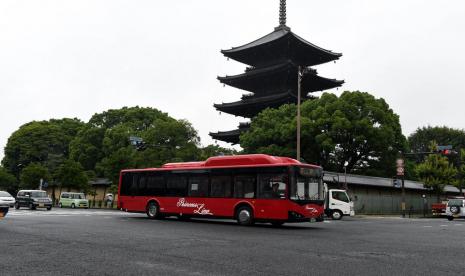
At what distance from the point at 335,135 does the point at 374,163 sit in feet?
22.2

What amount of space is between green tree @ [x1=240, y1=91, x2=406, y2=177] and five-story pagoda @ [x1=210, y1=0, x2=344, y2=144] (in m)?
9.58

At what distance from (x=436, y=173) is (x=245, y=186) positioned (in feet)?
109

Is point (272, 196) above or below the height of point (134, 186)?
below

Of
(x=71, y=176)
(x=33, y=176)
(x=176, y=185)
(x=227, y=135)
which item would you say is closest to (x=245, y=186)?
(x=176, y=185)

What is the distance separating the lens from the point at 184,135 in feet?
164


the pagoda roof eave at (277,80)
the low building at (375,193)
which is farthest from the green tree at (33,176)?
the low building at (375,193)

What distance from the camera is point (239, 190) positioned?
19094mm

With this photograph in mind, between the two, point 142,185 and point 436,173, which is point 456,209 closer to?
point 436,173

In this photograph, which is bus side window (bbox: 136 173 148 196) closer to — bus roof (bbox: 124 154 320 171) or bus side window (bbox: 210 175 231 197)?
bus roof (bbox: 124 154 320 171)

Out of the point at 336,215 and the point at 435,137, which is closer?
the point at 336,215

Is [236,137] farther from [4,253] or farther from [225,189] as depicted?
[4,253]

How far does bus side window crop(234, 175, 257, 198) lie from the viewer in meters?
18.7

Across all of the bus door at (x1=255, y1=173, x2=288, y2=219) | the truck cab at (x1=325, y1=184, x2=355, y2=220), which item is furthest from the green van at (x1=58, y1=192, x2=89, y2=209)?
the bus door at (x1=255, y1=173, x2=288, y2=219)

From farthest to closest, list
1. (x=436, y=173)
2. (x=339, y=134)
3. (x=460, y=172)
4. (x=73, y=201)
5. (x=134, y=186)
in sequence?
(x=436, y=173)
(x=73, y=201)
(x=460, y=172)
(x=339, y=134)
(x=134, y=186)
